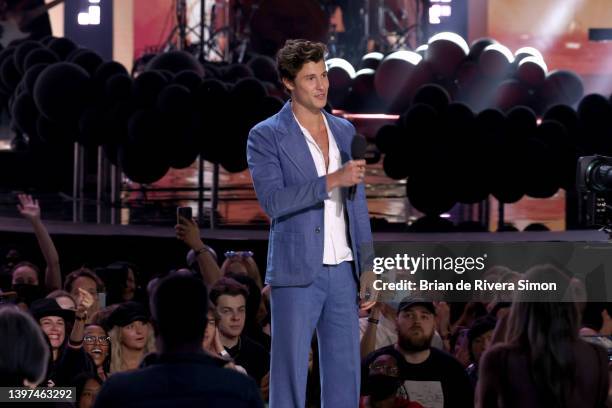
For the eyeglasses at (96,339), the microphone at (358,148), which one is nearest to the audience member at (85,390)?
the eyeglasses at (96,339)

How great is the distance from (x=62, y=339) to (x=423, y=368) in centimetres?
140

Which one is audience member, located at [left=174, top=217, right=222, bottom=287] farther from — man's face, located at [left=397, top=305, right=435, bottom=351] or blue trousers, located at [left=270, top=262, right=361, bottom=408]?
blue trousers, located at [left=270, top=262, right=361, bottom=408]

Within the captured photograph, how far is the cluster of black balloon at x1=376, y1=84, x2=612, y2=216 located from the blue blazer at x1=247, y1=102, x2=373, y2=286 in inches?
232

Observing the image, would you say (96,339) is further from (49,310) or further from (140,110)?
(140,110)

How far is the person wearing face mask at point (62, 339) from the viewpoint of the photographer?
470 centimetres

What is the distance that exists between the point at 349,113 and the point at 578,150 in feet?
9.16

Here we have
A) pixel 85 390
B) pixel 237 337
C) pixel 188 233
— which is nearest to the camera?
pixel 85 390

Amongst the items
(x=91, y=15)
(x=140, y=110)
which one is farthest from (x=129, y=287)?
(x=91, y=15)

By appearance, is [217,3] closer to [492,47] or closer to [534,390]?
[492,47]

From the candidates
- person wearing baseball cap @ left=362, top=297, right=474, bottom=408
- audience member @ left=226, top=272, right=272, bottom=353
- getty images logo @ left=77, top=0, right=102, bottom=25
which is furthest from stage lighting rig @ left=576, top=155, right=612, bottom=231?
getty images logo @ left=77, top=0, right=102, bottom=25

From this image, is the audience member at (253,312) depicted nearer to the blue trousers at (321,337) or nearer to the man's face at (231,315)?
the man's face at (231,315)

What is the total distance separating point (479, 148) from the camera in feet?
30.9

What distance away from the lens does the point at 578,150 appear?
381 inches

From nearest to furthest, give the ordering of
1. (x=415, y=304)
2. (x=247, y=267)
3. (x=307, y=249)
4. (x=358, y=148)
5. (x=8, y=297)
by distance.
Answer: (x=358, y=148)
(x=307, y=249)
(x=415, y=304)
(x=8, y=297)
(x=247, y=267)
